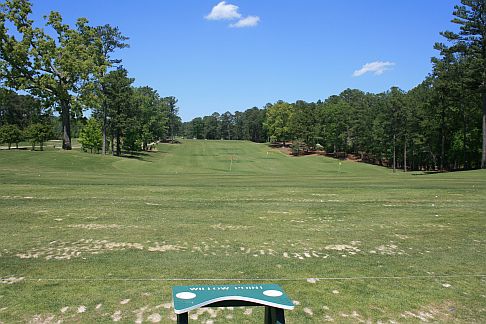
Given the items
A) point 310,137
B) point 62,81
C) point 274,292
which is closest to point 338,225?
point 274,292

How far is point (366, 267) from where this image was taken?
387 inches

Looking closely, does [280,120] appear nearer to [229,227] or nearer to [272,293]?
[229,227]

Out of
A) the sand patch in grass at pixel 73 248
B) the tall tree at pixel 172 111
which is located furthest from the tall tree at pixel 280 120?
the sand patch in grass at pixel 73 248

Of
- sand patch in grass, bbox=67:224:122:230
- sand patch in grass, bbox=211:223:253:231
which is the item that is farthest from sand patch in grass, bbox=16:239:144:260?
sand patch in grass, bbox=211:223:253:231

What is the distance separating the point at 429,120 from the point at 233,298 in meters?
72.5

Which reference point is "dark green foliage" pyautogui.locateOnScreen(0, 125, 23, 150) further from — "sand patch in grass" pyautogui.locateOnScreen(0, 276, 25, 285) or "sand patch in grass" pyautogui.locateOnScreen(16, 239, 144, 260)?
"sand patch in grass" pyautogui.locateOnScreen(0, 276, 25, 285)

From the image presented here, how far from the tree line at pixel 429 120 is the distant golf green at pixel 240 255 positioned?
30.6 metres

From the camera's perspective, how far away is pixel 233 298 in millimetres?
4074

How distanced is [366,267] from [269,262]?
86.8 inches

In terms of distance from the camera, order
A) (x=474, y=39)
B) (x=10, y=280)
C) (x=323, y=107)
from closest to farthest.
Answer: (x=10, y=280) < (x=474, y=39) < (x=323, y=107)

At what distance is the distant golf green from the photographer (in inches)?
292

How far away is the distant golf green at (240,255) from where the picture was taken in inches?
292

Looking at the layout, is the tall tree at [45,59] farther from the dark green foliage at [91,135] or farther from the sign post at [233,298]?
the sign post at [233,298]

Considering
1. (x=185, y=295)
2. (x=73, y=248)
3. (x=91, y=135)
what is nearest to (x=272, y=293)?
(x=185, y=295)
